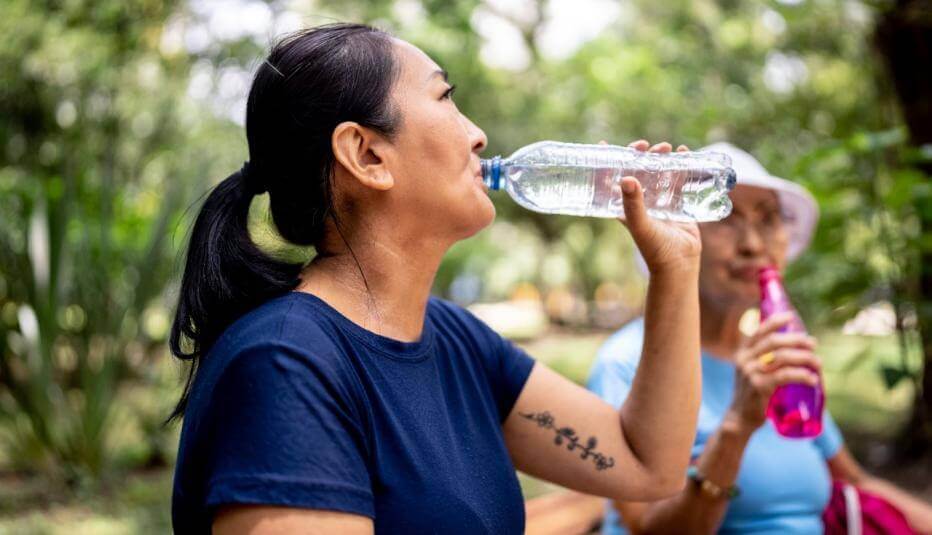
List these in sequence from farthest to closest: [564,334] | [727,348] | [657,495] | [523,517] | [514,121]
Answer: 1. [564,334]
2. [514,121]
3. [727,348]
4. [657,495]
5. [523,517]

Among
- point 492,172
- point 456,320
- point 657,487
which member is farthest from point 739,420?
point 492,172

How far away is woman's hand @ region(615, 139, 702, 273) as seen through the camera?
1.60 meters

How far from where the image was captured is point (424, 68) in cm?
152

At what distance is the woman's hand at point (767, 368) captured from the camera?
1.92 metres

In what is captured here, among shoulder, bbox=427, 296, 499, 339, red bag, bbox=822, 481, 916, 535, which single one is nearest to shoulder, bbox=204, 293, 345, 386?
shoulder, bbox=427, 296, 499, 339

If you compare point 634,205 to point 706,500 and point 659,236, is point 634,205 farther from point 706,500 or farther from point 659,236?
point 706,500

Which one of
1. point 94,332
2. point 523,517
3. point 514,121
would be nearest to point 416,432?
point 523,517

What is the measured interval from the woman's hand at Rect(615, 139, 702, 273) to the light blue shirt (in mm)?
569

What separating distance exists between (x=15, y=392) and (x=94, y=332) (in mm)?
541

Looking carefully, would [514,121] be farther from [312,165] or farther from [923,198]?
[312,165]

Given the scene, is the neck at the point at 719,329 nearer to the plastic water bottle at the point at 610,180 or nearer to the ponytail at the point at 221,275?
the plastic water bottle at the point at 610,180

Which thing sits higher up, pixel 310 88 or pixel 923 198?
pixel 310 88

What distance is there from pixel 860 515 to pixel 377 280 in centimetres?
163

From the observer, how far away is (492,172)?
5.47 feet
